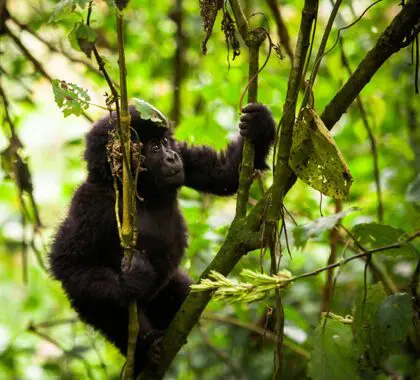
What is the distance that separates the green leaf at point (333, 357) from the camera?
1843 mm

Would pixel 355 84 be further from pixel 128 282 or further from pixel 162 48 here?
pixel 162 48

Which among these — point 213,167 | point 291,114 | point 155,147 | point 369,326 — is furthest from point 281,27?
point 369,326

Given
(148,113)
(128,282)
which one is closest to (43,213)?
(128,282)

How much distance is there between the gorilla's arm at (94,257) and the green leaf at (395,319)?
1113 mm

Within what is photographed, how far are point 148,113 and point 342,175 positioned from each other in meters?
0.57

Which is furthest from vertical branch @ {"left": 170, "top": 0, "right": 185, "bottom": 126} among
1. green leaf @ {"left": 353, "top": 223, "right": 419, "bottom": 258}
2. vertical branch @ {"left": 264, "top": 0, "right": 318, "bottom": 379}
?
green leaf @ {"left": 353, "top": 223, "right": 419, "bottom": 258}

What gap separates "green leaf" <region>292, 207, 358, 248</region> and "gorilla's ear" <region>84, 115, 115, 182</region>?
1.45 m

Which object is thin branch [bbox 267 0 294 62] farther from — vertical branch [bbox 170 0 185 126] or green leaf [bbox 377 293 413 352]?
green leaf [bbox 377 293 413 352]

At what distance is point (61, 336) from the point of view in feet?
19.5

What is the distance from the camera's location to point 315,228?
5.29 feet

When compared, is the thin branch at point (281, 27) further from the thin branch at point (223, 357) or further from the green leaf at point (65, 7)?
the green leaf at point (65, 7)

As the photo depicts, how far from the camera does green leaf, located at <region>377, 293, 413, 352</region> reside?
171cm

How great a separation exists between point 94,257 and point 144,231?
0.28m

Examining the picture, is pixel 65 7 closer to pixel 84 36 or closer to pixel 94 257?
pixel 84 36
